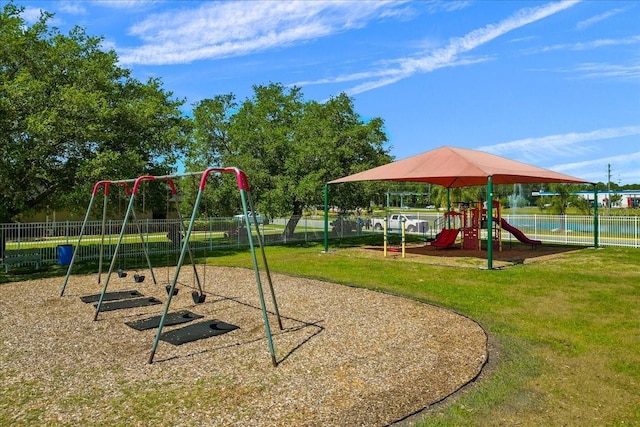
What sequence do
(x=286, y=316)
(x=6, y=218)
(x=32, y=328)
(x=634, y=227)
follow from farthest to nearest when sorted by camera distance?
1. (x=634, y=227)
2. (x=6, y=218)
3. (x=286, y=316)
4. (x=32, y=328)

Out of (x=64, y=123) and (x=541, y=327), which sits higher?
(x=64, y=123)

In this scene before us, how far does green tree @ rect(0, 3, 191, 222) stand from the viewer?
13984mm

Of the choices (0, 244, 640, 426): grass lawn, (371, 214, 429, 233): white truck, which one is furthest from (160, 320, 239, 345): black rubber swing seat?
(371, 214, 429, 233): white truck

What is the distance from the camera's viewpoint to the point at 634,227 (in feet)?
67.5

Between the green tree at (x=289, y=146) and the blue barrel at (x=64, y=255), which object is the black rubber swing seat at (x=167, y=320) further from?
the green tree at (x=289, y=146)

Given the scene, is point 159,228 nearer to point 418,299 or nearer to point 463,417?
point 418,299

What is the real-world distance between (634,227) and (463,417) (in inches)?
823

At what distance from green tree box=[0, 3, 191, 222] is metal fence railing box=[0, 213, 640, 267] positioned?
1.07 metres

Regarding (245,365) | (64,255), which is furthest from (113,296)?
(64,255)

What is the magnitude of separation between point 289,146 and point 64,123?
1058 cm

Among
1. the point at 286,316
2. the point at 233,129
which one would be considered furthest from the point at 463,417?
the point at 233,129

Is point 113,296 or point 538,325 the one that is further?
point 113,296

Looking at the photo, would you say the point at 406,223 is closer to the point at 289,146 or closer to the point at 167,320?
the point at 289,146

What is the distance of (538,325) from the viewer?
24.4 ft
